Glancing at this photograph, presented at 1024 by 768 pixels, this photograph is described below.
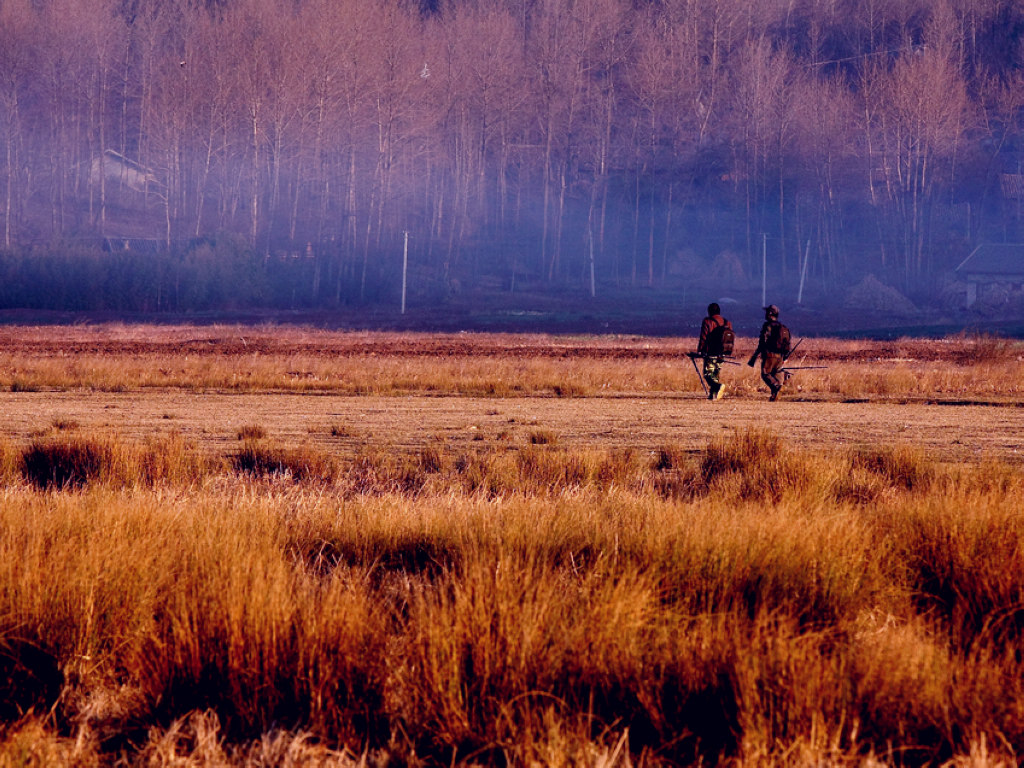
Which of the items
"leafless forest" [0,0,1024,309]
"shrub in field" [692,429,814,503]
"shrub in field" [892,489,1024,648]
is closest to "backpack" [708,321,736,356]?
"shrub in field" [692,429,814,503]

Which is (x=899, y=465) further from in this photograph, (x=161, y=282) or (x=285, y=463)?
(x=161, y=282)

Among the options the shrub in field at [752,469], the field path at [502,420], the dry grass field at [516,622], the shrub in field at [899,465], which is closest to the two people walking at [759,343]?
the field path at [502,420]

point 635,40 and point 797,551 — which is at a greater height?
point 635,40

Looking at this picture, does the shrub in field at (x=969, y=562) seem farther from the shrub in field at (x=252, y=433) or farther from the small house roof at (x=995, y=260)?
the small house roof at (x=995, y=260)

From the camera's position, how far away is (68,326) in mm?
55500

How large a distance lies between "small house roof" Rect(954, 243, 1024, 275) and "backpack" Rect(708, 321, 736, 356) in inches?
2404

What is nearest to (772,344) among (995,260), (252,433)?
(252,433)

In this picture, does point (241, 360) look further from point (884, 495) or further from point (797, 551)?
point (797, 551)

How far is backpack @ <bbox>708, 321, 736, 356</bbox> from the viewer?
17.3 meters

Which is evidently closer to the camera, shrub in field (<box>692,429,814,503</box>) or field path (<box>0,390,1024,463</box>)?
shrub in field (<box>692,429,814,503</box>)

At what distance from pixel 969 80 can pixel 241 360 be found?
2782 inches

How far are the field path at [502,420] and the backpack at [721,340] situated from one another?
1115 mm

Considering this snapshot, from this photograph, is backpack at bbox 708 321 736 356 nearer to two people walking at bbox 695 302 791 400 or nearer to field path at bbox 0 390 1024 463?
two people walking at bbox 695 302 791 400

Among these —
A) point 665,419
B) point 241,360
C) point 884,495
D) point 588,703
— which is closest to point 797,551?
point 588,703
